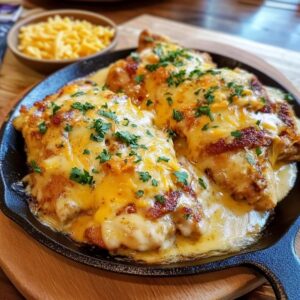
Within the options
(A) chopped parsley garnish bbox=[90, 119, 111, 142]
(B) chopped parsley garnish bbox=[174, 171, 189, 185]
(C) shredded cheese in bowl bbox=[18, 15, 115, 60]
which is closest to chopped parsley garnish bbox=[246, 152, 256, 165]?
(B) chopped parsley garnish bbox=[174, 171, 189, 185]

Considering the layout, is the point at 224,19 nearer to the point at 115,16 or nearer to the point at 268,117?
the point at 115,16

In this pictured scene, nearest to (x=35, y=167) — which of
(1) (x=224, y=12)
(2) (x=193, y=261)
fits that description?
(2) (x=193, y=261)

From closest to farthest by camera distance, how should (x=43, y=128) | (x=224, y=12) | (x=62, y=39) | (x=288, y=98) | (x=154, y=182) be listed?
(x=154, y=182) < (x=43, y=128) < (x=288, y=98) < (x=62, y=39) < (x=224, y=12)

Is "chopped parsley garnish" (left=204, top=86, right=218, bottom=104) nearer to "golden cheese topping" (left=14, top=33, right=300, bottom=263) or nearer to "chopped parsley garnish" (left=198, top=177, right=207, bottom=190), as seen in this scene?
"golden cheese topping" (left=14, top=33, right=300, bottom=263)

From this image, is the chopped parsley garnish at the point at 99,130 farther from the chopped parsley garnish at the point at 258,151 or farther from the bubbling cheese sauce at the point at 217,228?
the chopped parsley garnish at the point at 258,151

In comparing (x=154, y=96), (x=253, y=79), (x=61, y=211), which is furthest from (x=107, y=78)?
(x=61, y=211)

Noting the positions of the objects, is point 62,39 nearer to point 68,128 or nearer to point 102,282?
point 68,128
